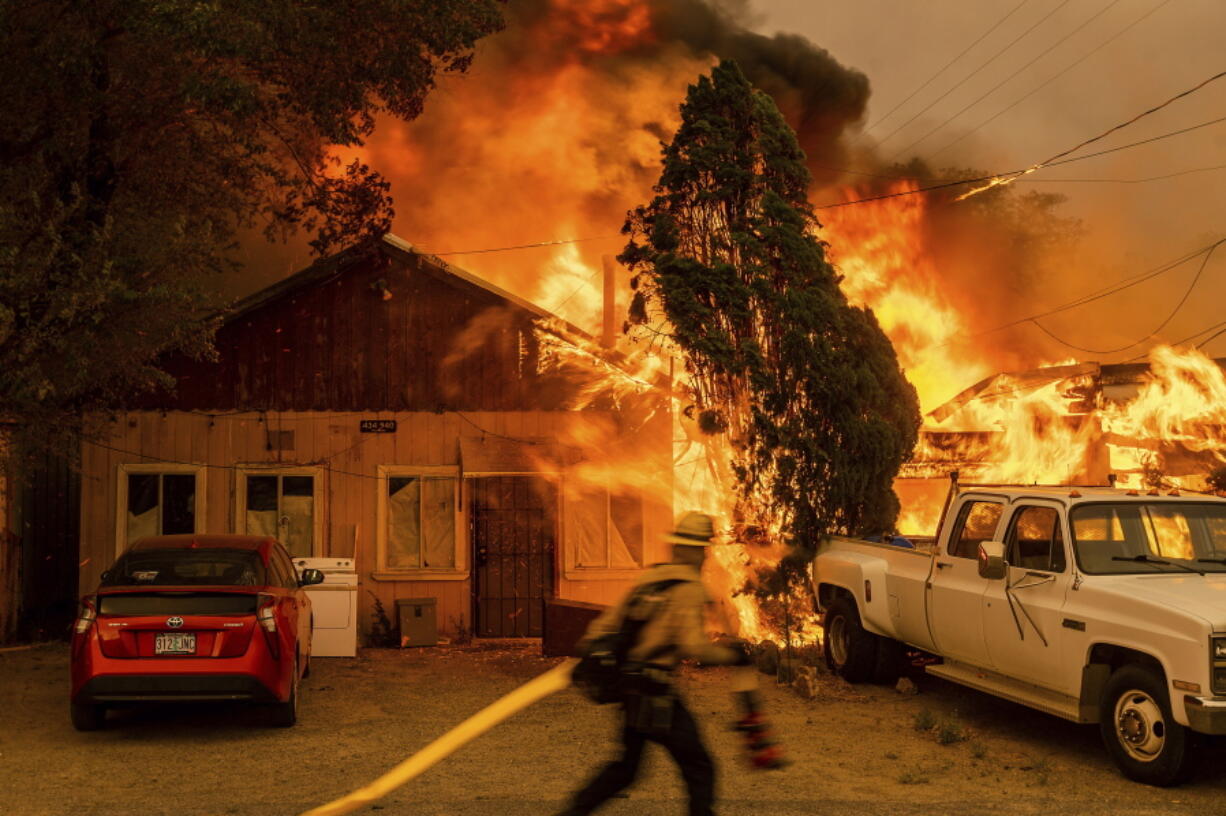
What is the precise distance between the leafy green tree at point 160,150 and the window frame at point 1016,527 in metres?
8.29

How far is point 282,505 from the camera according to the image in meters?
17.3

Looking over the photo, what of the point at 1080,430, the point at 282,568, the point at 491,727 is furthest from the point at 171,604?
the point at 1080,430

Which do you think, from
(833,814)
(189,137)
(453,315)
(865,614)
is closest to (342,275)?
(453,315)

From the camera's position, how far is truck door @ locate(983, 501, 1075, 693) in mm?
8836

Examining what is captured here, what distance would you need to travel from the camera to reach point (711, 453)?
47.8ft

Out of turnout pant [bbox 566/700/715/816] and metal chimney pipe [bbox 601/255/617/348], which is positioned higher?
metal chimney pipe [bbox 601/255/617/348]

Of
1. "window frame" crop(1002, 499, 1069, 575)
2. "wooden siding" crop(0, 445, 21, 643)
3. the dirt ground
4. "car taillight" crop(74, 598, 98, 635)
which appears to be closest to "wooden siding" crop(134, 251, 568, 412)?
"wooden siding" crop(0, 445, 21, 643)

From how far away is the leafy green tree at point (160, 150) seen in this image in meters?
11.5

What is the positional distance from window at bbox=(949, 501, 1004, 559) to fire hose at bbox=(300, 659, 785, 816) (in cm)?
353

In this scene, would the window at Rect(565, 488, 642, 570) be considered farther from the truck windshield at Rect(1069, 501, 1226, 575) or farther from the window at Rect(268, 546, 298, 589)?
the truck windshield at Rect(1069, 501, 1226, 575)

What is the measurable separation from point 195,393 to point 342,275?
266 cm

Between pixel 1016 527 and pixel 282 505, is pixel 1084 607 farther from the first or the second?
pixel 282 505

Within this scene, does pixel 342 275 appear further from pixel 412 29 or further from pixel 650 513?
pixel 650 513

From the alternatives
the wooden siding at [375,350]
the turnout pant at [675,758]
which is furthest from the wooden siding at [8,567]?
the turnout pant at [675,758]
